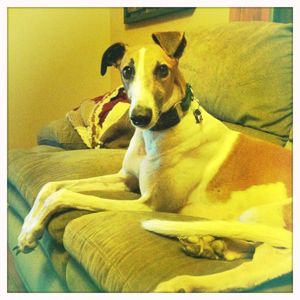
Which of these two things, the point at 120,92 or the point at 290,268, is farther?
the point at 120,92

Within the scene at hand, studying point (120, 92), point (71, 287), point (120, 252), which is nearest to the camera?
point (120, 252)

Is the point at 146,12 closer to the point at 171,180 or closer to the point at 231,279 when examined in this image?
the point at 171,180

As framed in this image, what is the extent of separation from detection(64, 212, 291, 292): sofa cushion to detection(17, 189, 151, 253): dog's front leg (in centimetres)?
6

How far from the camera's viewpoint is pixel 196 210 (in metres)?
1.04

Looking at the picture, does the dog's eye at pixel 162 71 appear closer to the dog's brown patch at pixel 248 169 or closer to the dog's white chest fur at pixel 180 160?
the dog's white chest fur at pixel 180 160

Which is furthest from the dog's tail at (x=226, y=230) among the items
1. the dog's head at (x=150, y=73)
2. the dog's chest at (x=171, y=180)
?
the dog's head at (x=150, y=73)

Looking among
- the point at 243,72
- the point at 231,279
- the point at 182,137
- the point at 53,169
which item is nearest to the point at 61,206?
the point at 53,169

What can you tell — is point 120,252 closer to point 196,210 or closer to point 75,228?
point 75,228

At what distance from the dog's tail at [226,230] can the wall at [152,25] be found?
1.30 feet

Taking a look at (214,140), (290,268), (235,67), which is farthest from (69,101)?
(290,268)

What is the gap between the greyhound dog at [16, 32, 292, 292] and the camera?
97 centimetres

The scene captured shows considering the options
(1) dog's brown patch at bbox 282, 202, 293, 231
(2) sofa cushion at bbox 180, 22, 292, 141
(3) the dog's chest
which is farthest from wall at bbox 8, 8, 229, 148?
(1) dog's brown patch at bbox 282, 202, 293, 231

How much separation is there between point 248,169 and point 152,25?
43 cm
